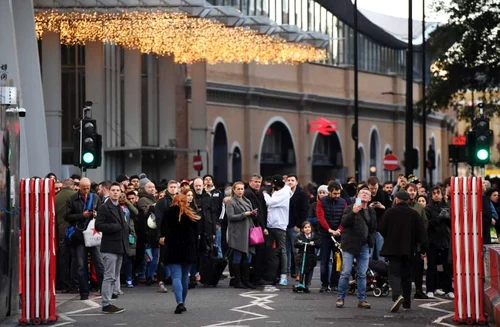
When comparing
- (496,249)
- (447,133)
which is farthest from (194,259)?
(447,133)

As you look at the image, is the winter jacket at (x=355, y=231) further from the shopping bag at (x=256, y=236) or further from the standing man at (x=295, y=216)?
the standing man at (x=295, y=216)

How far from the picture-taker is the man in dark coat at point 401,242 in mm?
20000

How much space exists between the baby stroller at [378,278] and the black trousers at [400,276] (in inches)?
93.6

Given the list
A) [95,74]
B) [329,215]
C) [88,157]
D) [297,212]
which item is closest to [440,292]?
[329,215]

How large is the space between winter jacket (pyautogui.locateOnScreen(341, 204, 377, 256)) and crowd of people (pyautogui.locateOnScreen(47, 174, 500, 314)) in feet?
0.05

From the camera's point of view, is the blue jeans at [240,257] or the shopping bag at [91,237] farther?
the blue jeans at [240,257]

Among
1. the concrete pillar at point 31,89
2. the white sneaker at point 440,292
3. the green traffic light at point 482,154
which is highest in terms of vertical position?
the concrete pillar at point 31,89

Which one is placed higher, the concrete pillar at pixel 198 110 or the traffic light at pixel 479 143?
the concrete pillar at pixel 198 110

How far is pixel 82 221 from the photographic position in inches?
876

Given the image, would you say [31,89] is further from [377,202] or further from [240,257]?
[377,202]

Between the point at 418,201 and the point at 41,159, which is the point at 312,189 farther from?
the point at 418,201

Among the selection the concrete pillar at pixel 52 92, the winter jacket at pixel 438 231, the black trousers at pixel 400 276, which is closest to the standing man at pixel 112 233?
the black trousers at pixel 400 276

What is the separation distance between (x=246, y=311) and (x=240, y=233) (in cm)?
494

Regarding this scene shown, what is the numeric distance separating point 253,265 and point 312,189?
17.2 metres
